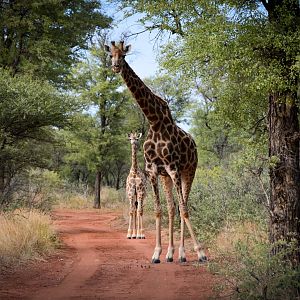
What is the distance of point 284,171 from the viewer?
24.4 feet

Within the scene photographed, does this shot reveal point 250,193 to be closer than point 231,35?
No

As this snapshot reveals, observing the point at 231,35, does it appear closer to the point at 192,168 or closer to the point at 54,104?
the point at 192,168

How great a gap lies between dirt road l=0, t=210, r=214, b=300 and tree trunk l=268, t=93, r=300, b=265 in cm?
141

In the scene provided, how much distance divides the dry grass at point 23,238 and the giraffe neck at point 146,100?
12.0 feet

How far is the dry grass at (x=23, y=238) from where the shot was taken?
1025 cm

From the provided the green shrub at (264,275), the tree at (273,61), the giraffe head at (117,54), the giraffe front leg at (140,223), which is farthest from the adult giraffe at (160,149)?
the giraffe front leg at (140,223)

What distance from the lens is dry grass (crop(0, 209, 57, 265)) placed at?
10250 millimetres

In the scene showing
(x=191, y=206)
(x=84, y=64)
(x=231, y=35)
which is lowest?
(x=191, y=206)

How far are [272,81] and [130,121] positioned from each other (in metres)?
28.0

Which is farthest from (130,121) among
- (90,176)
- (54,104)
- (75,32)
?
(54,104)

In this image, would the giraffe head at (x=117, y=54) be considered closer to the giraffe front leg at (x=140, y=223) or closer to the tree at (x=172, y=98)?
the giraffe front leg at (x=140, y=223)

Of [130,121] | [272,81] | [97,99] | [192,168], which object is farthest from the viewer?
[130,121]

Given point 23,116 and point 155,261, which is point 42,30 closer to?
point 23,116

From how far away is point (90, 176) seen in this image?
45.7 meters
